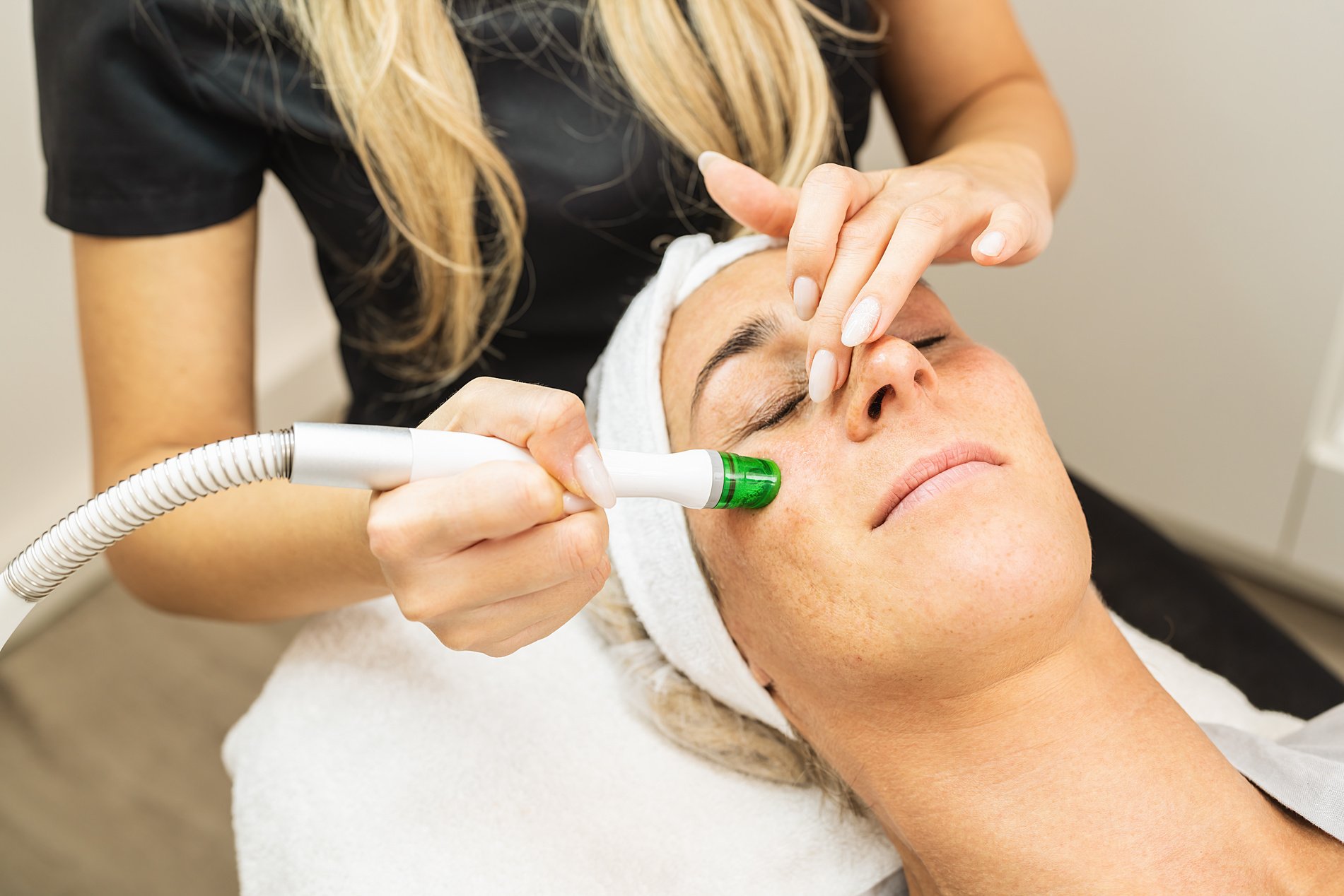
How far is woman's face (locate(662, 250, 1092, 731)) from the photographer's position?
0.78 m

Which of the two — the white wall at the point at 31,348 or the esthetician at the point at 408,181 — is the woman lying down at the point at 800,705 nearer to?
the esthetician at the point at 408,181

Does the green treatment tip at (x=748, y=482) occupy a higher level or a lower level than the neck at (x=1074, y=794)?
higher

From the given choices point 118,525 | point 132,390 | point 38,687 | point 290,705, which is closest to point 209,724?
point 38,687

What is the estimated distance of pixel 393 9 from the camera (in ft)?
3.27

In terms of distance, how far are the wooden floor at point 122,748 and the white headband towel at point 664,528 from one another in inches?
39.9

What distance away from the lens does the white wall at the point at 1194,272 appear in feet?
5.21

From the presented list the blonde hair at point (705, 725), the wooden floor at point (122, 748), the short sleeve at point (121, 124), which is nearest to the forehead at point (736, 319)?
the blonde hair at point (705, 725)

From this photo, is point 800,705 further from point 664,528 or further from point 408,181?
point 408,181

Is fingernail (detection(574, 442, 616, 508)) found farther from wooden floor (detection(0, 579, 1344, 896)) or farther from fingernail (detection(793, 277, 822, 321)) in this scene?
wooden floor (detection(0, 579, 1344, 896))

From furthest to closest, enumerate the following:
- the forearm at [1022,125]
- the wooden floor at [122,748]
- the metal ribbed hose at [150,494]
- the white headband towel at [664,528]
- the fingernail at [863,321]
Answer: the wooden floor at [122,748] → the forearm at [1022,125] → the white headband towel at [664,528] → the fingernail at [863,321] → the metal ribbed hose at [150,494]

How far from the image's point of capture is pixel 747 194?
2.87 ft

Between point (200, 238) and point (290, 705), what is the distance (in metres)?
0.49

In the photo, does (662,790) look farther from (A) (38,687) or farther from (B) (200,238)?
(A) (38,687)

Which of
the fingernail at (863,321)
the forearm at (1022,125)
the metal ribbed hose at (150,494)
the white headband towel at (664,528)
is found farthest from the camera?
the forearm at (1022,125)
